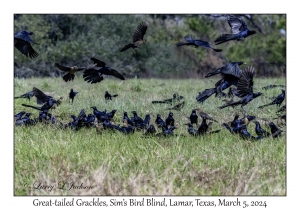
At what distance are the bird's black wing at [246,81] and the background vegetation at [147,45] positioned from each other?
11.1m

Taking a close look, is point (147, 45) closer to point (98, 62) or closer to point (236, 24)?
point (236, 24)

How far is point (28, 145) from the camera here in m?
3.85

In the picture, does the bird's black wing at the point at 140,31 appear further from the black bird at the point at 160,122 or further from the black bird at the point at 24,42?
the black bird at the point at 24,42

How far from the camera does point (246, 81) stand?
12.9ft

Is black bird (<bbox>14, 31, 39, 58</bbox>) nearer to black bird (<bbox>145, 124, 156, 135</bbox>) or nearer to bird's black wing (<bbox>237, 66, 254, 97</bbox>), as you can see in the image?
black bird (<bbox>145, 124, 156, 135</bbox>)

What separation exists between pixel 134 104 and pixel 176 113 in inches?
32.8

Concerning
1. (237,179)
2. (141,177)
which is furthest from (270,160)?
(141,177)

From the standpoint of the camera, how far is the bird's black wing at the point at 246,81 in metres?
3.91

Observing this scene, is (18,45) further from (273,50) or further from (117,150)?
(273,50)

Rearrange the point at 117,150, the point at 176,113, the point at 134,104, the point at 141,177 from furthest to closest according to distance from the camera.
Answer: the point at 134,104 → the point at 176,113 → the point at 117,150 → the point at 141,177

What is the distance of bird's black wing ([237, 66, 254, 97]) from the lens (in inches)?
154

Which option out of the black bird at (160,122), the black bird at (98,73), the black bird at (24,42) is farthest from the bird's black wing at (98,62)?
the black bird at (160,122)

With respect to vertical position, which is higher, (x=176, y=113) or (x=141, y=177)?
(x=176, y=113)

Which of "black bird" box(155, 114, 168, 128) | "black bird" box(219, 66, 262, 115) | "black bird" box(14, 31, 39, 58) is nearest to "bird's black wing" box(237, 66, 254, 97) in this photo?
"black bird" box(219, 66, 262, 115)
